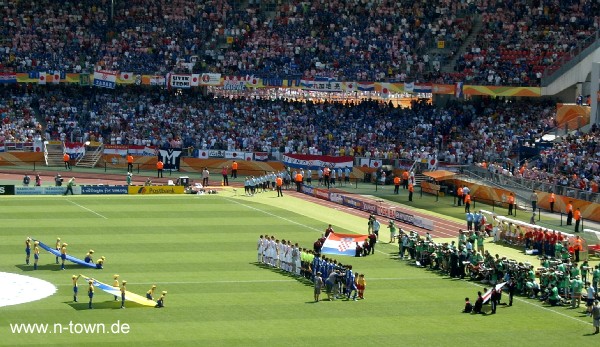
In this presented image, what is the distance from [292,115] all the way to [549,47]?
18.7 m

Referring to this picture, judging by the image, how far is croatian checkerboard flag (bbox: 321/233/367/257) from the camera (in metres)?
56.1

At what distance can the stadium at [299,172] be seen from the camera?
46031 millimetres

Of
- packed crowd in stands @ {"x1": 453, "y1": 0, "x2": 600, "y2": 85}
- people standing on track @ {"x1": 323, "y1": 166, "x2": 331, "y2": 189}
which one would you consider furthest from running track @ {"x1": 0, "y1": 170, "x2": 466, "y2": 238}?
packed crowd in stands @ {"x1": 453, "y1": 0, "x2": 600, "y2": 85}

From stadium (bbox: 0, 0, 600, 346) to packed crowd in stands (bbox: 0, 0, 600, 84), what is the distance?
17 cm

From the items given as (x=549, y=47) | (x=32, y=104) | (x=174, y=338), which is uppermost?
(x=549, y=47)

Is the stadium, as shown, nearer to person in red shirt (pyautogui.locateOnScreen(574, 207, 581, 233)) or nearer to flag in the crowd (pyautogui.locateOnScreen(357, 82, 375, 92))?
person in red shirt (pyautogui.locateOnScreen(574, 207, 581, 233))

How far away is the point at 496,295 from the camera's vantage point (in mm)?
46938

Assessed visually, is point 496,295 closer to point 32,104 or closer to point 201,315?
point 201,315

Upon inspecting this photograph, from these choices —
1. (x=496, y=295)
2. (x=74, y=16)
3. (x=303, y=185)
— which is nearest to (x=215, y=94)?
(x=74, y=16)

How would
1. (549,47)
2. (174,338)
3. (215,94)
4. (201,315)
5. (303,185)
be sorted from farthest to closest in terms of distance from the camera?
(215,94)
(549,47)
(303,185)
(201,315)
(174,338)

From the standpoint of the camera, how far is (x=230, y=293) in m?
48.6

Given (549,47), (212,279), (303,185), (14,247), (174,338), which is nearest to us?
(174,338)

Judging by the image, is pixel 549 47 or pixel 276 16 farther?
pixel 276 16

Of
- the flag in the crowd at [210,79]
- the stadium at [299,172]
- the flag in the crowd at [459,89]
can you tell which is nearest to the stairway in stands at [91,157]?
the stadium at [299,172]
